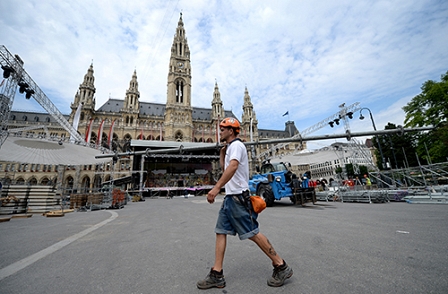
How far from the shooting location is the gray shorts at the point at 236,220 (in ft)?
5.95

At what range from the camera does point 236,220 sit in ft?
6.09

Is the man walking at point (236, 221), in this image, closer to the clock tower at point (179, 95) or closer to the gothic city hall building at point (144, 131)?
the gothic city hall building at point (144, 131)

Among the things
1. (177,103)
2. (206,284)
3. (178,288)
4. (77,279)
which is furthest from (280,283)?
(177,103)

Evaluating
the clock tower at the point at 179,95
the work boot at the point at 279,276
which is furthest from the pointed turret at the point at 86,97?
the work boot at the point at 279,276

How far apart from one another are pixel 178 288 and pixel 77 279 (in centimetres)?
118

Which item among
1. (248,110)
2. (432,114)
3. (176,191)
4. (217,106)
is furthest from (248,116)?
(432,114)

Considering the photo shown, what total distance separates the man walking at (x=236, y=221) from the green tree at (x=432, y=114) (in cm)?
2306

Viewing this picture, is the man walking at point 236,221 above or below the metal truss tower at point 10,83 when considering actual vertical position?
below

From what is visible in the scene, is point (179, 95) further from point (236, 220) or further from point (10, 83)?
point (236, 220)

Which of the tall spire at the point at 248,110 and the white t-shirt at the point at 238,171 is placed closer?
the white t-shirt at the point at 238,171

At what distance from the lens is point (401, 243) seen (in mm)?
2730

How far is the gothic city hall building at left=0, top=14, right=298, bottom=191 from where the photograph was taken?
→ 32.9 m

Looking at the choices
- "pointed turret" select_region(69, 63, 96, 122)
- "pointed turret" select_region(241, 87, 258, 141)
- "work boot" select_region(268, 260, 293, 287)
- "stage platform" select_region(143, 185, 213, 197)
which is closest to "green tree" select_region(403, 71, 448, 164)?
"work boot" select_region(268, 260, 293, 287)

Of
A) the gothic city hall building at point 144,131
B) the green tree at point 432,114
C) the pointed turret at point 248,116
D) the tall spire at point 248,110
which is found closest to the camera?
the green tree at point 432,114
